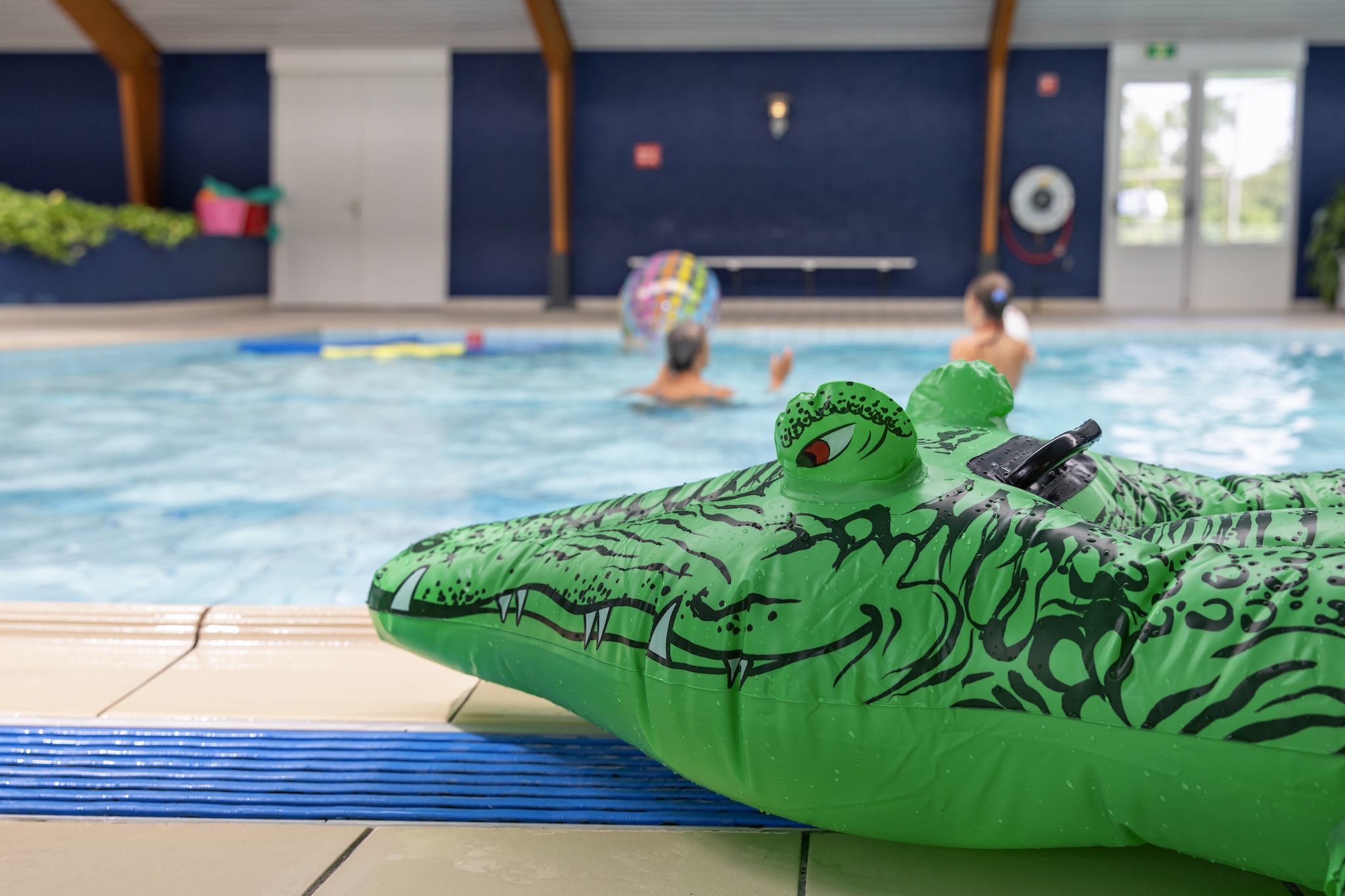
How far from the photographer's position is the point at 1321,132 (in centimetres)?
1209

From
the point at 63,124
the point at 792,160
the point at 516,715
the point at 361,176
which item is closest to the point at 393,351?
the point at 361,176

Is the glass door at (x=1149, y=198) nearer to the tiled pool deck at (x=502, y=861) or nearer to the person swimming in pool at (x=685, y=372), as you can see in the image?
the person swimming in pool at (x=685, y=372)

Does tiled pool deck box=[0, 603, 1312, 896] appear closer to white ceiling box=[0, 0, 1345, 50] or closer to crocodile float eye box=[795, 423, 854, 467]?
crocodile float eye box=[795, 423, 854, 467]

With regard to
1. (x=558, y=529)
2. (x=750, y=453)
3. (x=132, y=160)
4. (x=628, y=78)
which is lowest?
(x=750, y=453)

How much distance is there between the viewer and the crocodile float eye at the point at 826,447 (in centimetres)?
127

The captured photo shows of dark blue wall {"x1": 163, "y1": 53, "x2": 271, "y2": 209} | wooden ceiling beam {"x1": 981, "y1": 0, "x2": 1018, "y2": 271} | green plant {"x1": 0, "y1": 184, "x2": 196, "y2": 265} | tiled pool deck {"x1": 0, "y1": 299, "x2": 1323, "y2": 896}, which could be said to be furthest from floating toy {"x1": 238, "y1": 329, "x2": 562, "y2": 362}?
tiled pool deck {"x1": 0, "y1": 299, "x2": 1323, "y2": 896}

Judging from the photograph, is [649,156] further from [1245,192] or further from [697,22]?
[1245,192]

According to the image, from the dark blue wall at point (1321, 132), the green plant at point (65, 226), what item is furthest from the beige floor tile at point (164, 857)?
the dark blue wall at point (1321, 132)

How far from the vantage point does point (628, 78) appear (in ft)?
41.7

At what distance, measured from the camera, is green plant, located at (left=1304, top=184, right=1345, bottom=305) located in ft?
37.3

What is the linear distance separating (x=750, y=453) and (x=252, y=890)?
4060 mm

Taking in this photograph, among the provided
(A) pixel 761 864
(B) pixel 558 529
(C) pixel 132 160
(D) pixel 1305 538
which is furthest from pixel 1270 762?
(C) pixel 132 160

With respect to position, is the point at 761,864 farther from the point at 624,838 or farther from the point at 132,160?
the point at 132,160

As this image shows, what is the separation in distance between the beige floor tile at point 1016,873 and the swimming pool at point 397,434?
1.97m
